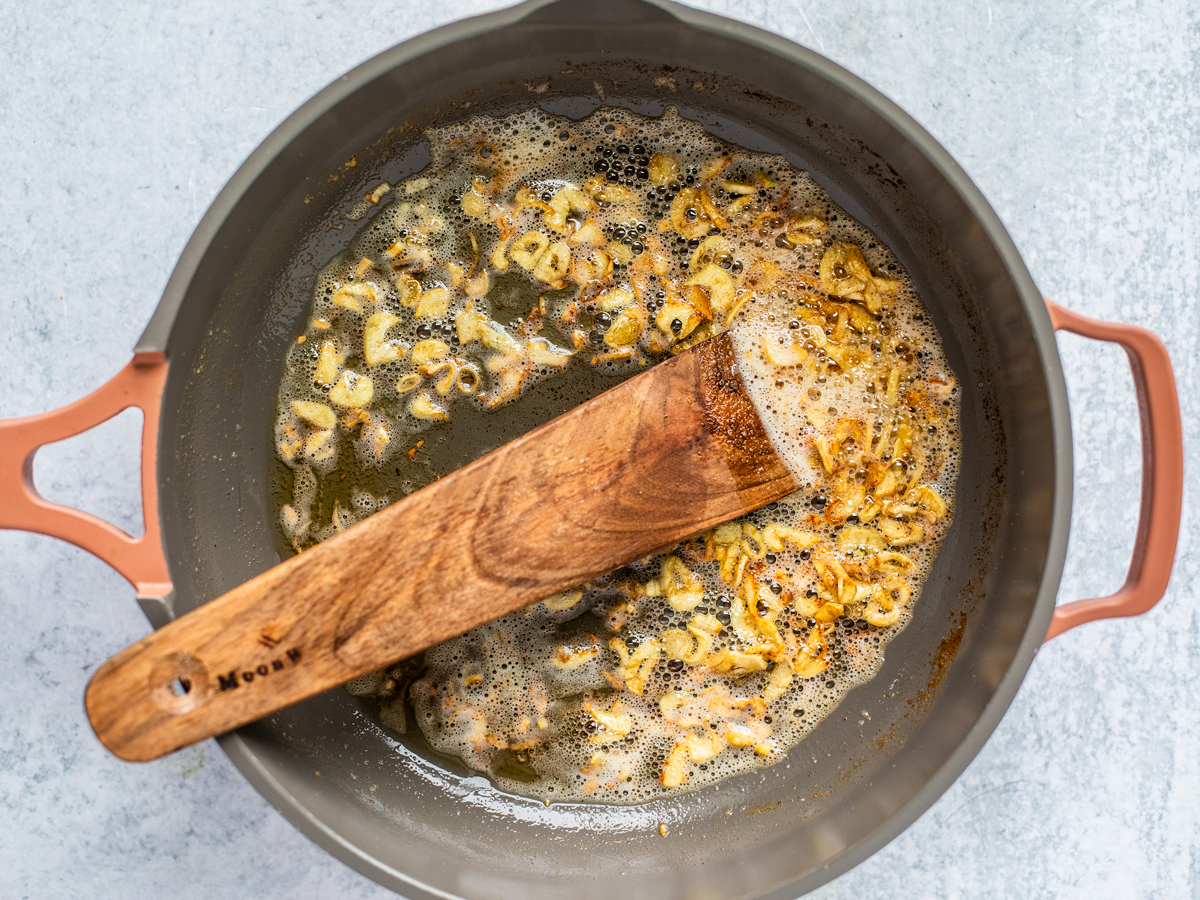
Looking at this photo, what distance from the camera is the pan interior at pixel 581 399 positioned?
881 mm

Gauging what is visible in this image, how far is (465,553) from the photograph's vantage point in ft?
2.76

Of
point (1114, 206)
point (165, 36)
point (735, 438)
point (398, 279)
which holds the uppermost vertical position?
point (165, 36)

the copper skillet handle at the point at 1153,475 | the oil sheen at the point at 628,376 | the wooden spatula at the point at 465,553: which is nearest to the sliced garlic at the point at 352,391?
the oil sheen at the point at 628,376

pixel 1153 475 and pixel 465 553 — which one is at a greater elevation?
pixel 465 553

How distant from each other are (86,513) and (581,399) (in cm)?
56

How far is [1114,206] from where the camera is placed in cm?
100

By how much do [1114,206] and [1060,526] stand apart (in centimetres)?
46

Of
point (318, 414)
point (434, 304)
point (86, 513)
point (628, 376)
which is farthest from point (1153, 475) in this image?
point (86, 513)

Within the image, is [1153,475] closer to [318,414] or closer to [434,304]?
[434,304]

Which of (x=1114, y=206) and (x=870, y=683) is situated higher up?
(x=1114, y=206)

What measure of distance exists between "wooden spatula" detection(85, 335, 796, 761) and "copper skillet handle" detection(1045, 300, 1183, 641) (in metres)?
0.34

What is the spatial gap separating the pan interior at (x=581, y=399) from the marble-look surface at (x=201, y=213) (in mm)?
92

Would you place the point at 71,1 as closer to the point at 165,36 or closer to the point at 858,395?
the point at 165,36

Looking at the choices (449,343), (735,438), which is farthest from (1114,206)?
(449,343)
